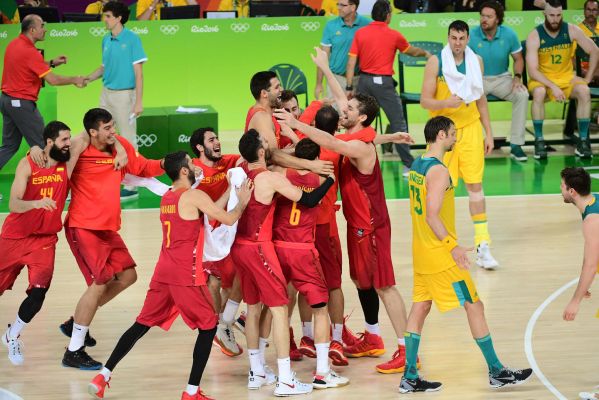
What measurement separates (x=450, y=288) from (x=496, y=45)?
8.18 meters

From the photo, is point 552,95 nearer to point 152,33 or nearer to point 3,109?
point 152,33

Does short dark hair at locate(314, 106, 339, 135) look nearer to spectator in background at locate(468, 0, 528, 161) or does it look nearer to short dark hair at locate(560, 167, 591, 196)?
short dark hair at locate(560, 167, 591, 196)

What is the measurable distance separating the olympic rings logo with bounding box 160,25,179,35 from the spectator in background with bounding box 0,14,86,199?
327cm

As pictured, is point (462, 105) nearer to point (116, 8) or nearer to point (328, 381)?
point (328, 381)

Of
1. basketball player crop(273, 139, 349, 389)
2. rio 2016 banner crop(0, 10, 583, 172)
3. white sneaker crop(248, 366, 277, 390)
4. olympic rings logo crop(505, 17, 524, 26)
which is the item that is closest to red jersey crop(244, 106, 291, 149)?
basketball player crop(273, 139, 349, 389)

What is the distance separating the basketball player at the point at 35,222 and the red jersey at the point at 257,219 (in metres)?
1.38

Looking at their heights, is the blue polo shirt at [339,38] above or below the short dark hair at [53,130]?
below

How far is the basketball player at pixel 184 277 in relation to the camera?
22.8 feet

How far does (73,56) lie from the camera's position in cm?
1603

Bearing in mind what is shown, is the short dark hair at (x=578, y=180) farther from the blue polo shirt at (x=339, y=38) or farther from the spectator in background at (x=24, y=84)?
the blue polo shirt at (x=339, y=38)

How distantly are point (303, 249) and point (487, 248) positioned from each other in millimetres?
3349

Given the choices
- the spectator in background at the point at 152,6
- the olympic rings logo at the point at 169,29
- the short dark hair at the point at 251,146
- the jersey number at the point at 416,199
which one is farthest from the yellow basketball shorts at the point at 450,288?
the spectator in background at the point at 152,6

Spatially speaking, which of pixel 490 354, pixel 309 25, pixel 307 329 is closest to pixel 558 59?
pixel 309 25

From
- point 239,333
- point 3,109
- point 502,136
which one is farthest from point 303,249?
point 502,136
